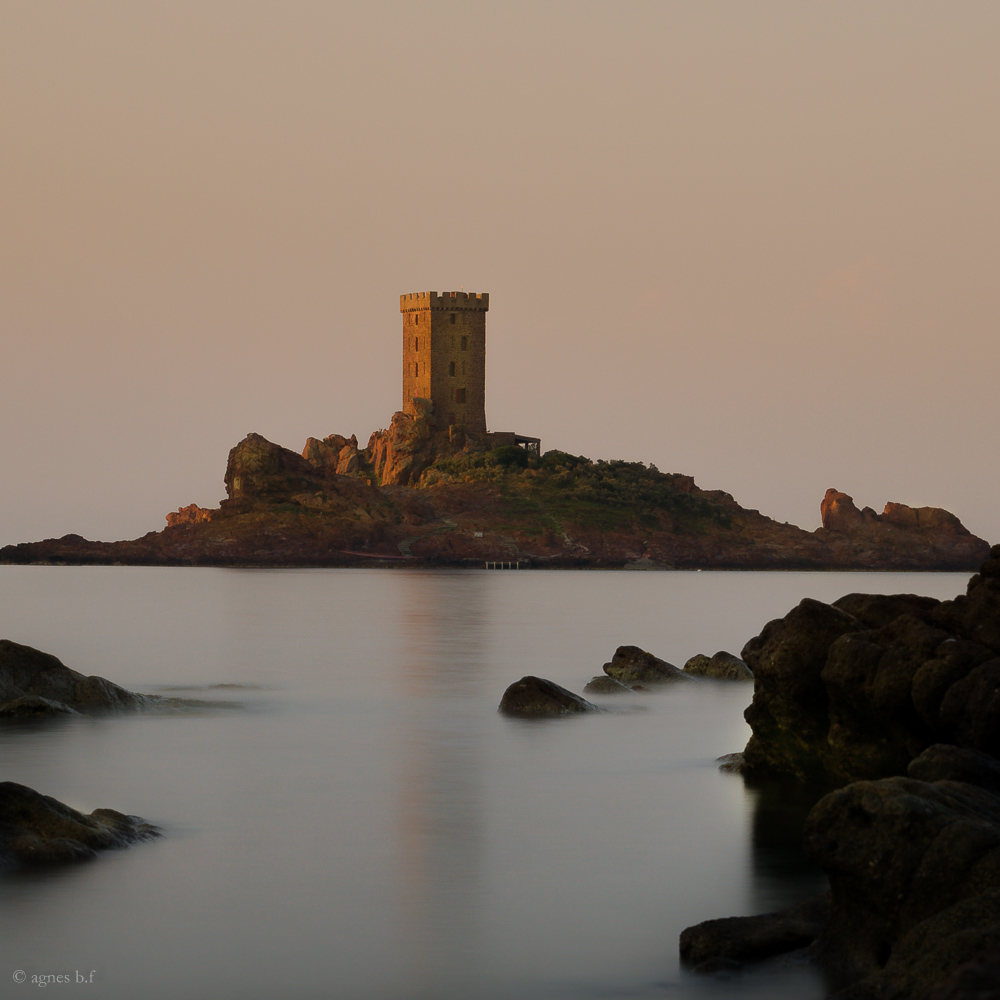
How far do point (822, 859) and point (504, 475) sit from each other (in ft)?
370

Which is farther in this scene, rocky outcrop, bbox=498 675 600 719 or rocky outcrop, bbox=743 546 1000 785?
rocky outcrop, bbox=498 675 600 719

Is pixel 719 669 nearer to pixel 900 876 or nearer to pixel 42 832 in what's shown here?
pixel 42 832

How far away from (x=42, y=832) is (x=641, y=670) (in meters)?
15.4

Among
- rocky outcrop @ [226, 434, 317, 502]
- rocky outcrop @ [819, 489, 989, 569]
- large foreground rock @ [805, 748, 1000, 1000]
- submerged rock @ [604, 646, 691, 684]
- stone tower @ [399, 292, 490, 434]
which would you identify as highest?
stone tower @ [399, 292, 490, 434]

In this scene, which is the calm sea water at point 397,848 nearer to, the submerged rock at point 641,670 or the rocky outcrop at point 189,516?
the submerged rock at point 641,670

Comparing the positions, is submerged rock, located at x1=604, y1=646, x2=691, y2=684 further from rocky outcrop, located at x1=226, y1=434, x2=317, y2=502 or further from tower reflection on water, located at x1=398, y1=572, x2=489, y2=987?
rocky outcrop, located at x1=226, y1=434, x2=317, y2=502

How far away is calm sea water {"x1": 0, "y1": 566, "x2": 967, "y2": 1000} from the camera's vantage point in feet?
27.2

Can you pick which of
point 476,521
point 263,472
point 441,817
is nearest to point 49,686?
point 441,817

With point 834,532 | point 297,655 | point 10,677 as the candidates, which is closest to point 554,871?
point 10,677

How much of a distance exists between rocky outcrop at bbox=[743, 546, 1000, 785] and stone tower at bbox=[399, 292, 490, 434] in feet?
353

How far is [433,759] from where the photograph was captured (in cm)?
1712

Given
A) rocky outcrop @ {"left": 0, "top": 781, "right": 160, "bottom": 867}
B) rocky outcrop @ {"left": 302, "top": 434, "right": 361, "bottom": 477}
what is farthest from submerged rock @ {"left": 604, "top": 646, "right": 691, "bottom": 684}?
rocky outcrop @ {"left": 302, "top": 434, "right": 361, "bottom": 477}

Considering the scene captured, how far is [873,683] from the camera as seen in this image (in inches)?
459

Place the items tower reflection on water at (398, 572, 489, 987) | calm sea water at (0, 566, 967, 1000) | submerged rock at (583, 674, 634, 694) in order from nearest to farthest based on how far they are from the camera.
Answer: calm sea water at (0, 566, 967, 1000), tower reflection on water at (398, 572, 489, 987), submerged rock at (583, 674, 634, 694)
